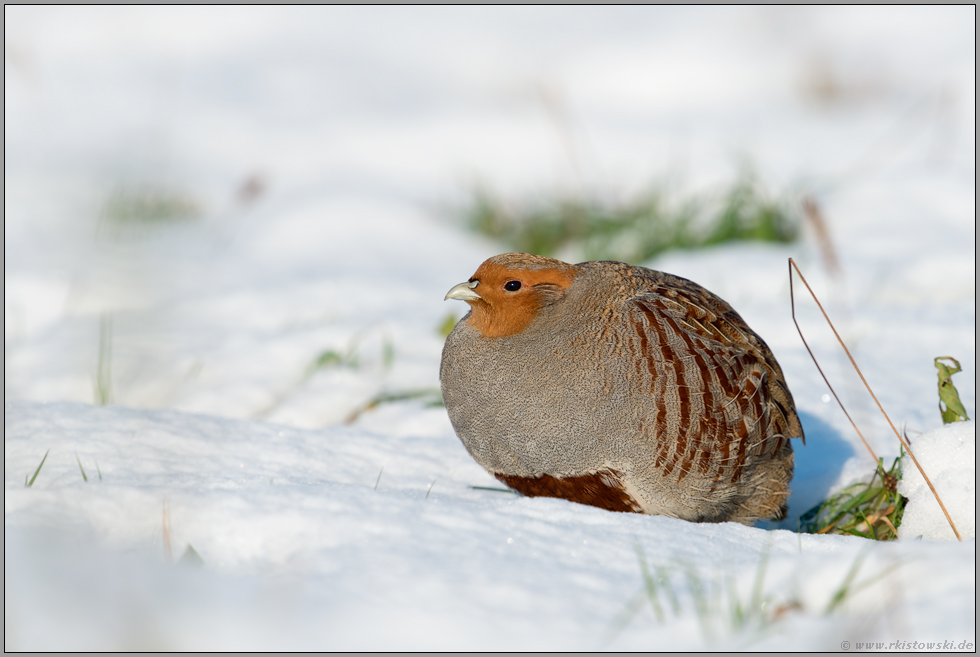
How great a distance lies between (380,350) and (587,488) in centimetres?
175

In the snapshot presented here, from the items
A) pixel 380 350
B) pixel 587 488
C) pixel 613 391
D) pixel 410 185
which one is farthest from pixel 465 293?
pixel 410 185

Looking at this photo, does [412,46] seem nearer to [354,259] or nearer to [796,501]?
[354,259]

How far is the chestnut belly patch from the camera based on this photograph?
2080 millimetres

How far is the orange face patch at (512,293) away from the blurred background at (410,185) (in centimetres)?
65

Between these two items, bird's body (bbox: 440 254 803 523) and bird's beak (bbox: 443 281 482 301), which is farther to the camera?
bird's beak (bbox: 443 281 482 301)

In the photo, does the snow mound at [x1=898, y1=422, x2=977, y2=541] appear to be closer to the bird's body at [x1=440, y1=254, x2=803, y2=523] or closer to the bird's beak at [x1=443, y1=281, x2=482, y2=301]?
the bird's body at [x1=440, y1=254, x2=803, y2=523]

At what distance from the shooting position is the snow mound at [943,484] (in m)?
2.20

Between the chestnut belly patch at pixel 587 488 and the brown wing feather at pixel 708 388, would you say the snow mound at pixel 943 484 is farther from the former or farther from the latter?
the chestnut belly patch at pixel 587 488

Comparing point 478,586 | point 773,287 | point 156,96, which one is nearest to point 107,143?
point 156,96

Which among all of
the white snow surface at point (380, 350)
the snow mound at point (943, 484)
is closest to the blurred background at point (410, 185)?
the white snow surface at point (380, 350)

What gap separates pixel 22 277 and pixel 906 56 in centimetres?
995

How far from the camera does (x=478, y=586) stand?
1.50 meters

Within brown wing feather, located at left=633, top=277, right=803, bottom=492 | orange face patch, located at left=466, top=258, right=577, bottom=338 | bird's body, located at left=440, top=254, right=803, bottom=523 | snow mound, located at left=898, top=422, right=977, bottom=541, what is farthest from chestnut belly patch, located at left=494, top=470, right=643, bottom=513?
snow mound, located at left=898, top=422, right=977, bottom=541

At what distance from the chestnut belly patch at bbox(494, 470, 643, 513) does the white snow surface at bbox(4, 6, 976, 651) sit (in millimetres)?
108
